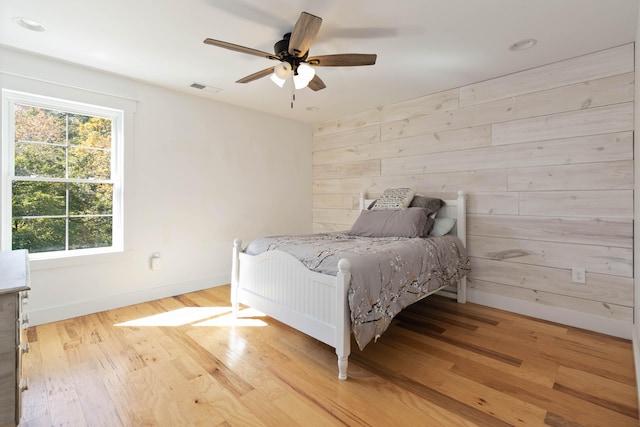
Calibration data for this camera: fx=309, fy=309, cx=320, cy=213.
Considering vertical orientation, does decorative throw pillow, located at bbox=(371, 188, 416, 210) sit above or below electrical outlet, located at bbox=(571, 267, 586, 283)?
above

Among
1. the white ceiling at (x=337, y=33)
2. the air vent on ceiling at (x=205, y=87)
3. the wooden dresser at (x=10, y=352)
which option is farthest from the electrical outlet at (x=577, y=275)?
the air vent on ceiling at (x=205, y=87)

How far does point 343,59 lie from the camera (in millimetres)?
2039

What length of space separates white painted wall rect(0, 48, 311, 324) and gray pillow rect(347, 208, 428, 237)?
1.59 meters

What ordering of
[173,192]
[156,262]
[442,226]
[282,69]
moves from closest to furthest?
1. [282,69]
2. [442,226]
3. [156,262]
4. [173,192]

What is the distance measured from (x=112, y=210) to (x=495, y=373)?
3480mm

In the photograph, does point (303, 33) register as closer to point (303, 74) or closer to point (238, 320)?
point (303, 74)

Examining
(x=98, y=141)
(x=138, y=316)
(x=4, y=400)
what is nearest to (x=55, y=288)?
(x=138, y=316)

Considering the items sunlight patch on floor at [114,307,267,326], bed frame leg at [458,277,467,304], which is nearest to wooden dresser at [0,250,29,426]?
sunlight patch on floor at [114,307,267,326]

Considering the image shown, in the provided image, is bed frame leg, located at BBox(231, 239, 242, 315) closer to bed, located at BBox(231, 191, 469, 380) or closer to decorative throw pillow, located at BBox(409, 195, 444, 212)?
bed, located at BBox(231, 191, 469, 380)

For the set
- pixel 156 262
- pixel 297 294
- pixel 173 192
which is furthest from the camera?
pixel 173 192

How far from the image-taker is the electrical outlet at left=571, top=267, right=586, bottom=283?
8.29ft

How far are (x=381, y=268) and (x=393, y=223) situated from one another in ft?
3.40

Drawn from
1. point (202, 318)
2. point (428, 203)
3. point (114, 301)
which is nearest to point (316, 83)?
point (428, 203)

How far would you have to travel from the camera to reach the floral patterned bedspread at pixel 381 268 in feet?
6.00
